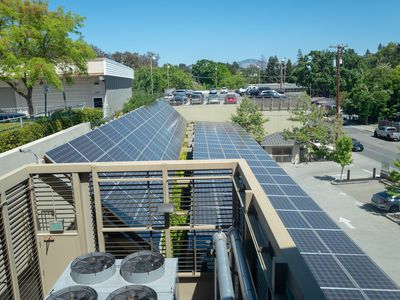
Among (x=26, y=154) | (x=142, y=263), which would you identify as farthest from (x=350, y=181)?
(x=142, y=263)

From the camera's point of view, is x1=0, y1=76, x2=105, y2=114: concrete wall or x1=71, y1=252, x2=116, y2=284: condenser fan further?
x1=0, y1=76, x2=105, y2=114: concrete wall

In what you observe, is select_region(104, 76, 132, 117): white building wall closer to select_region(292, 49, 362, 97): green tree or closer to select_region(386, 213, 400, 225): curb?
select_region(386, 213, 400, 225): curb

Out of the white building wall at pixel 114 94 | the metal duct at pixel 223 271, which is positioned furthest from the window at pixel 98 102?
the metal duct at pixel 223 271

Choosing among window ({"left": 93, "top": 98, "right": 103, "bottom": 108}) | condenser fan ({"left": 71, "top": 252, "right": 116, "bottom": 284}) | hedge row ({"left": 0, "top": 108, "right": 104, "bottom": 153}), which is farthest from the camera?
window ({"left": 93, "top": 98, "right": 103, "bottom": 108})

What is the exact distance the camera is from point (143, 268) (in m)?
5.62

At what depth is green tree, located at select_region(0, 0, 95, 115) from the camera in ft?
55.5

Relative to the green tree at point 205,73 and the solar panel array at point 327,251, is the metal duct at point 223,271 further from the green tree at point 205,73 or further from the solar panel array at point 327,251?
the green tree at point 205,73

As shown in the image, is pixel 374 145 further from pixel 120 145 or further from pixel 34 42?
pixel 34 42

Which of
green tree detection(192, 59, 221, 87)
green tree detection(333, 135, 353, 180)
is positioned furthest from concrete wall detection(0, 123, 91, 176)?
green tree detection(192, 59, 221, 87)

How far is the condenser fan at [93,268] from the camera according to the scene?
5.41 metres

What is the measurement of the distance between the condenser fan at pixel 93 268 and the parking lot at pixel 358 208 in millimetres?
14342

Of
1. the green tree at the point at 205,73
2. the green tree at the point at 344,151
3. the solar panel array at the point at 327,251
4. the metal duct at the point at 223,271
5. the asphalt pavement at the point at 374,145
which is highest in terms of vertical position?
the green tree at the point at 205,73

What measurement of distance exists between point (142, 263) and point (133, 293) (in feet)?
2.76

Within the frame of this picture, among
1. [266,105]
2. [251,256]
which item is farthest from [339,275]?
[266,105]
